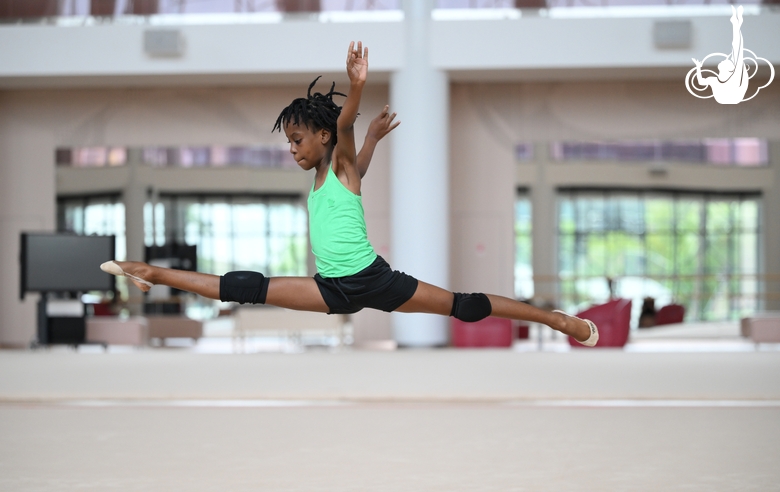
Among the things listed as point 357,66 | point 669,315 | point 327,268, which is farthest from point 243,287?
point 669,315

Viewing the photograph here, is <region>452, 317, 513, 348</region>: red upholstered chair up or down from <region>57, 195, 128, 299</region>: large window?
down

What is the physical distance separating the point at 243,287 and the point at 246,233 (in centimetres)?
1933

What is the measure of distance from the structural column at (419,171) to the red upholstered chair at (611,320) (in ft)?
6.37

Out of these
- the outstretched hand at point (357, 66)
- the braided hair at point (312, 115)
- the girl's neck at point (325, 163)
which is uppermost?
the outstretched hand at point (357, 66)

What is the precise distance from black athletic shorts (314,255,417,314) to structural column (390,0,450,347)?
24.4 ft

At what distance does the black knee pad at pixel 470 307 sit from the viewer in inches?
136

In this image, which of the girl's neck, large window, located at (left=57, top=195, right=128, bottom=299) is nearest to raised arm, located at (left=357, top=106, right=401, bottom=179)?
the girl's neck

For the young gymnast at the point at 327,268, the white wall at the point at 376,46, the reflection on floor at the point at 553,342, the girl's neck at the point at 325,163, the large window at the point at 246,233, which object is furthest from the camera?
the large window at the point at 246,233

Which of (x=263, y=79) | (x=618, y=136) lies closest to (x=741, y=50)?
(x=618, y=136)

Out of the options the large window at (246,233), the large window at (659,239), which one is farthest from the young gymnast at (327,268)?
the large window at (659,239)

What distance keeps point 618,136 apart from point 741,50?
76.3 inches

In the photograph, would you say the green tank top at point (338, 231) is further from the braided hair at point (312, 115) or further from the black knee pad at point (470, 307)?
the black knee pad at point (470, 307)

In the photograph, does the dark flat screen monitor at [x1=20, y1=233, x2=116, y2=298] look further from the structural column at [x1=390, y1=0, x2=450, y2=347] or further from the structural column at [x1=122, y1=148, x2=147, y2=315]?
the structural column at [x1=122, y1=148, x2=147, y2=315]

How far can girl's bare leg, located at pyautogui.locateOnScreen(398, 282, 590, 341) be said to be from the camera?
11.3ft
